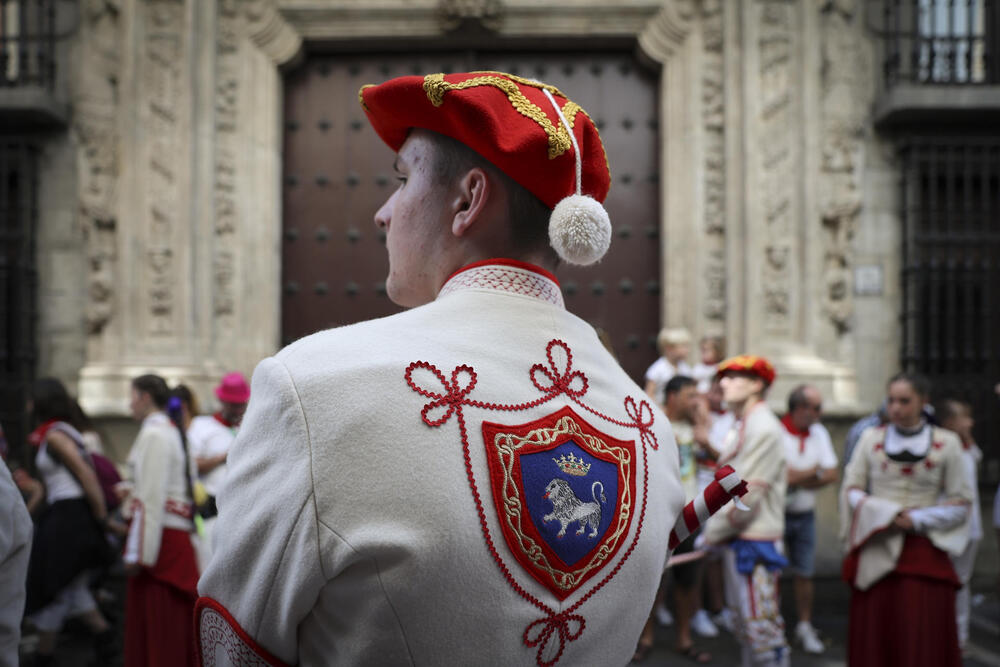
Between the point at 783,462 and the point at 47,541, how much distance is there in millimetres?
4125

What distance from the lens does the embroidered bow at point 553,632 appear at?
4.08 ft

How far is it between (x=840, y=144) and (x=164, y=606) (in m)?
6.29

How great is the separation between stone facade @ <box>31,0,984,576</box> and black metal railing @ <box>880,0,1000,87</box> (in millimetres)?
248

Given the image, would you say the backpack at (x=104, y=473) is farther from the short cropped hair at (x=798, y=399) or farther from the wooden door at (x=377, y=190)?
the short cropped hair at (x=798, y=399)

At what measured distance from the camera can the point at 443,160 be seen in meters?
1.40

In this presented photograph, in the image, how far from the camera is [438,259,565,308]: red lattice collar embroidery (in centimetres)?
138

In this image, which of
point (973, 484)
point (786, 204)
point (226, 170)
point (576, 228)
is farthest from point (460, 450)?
point (226, 170)

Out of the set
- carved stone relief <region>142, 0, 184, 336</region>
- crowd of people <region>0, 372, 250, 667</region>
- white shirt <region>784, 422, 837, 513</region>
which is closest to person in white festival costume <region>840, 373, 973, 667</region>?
white shirt <region>784, 422, 837, 513</region>

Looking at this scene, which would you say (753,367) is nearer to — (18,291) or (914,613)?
(914,613)

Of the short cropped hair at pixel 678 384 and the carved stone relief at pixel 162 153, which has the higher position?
the carved stone relief at pixel 162 153

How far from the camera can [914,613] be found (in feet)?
15.8

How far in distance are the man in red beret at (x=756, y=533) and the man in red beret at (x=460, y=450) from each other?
12.0ft

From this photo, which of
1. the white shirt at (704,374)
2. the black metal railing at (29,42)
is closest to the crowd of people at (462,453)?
the white shirt at (704,374)

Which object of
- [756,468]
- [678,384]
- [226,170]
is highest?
[226,170]
